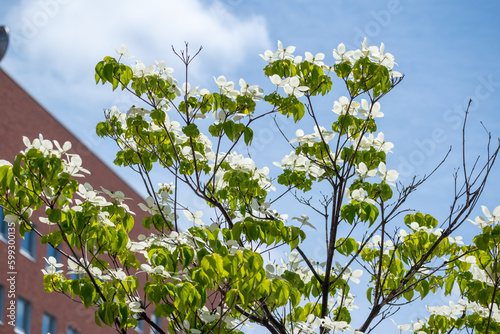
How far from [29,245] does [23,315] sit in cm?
232

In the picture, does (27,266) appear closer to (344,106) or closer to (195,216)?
(195,216)

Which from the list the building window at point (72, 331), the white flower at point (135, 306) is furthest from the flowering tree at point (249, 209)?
the building window at point (72, 331)

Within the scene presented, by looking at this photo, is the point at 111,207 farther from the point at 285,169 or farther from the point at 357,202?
the point at 357,202

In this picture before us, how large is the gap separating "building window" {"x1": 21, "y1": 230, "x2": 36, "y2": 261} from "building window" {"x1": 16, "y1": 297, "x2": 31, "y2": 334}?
1.49 m

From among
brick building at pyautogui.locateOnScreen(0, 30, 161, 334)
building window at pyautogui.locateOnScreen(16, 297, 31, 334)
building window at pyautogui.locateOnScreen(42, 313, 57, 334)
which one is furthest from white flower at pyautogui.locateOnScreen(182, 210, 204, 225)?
building window at pyautogui.locateOnScreen(42, 313, 57, 334)

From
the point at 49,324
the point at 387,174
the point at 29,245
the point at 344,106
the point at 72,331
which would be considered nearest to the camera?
the point at 387,174

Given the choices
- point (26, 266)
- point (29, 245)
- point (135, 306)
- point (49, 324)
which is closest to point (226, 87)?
point (135, 306)

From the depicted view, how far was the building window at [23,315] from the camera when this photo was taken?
2018 centimetres

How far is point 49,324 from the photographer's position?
21.9 m

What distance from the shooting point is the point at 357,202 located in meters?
5.27

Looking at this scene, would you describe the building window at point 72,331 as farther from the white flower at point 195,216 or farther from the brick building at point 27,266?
the white flower at point 195,216

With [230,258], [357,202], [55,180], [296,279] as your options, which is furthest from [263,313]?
[55,180]

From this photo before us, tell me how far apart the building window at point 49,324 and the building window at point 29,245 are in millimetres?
2173

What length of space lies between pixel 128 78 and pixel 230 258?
2.68 meters
